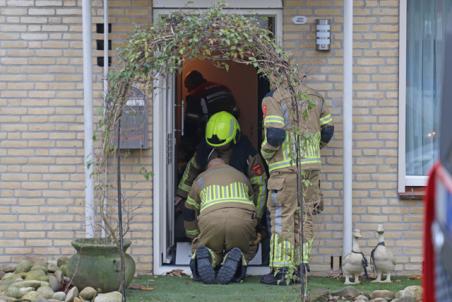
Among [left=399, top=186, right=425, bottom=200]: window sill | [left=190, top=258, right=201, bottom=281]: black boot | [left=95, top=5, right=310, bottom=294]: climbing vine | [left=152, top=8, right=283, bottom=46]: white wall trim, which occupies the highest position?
[left=152, top=8, right=283, bottom=46]: white wall trim

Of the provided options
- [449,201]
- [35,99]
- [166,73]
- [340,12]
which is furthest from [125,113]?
[449,201]

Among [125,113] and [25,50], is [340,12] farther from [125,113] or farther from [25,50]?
[25,50]

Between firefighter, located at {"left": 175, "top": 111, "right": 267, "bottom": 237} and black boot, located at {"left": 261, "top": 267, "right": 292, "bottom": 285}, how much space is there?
61 centimetres

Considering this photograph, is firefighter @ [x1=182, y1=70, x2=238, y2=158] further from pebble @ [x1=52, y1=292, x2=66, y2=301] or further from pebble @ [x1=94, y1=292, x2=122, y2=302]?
pebble @ [x1=52, y1=292, x2=66, y2=301]

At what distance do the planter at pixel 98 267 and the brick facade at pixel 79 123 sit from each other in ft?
3.07

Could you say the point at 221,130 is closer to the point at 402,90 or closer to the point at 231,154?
the point at 231,154

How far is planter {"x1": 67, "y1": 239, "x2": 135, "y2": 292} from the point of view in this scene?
22.6ft

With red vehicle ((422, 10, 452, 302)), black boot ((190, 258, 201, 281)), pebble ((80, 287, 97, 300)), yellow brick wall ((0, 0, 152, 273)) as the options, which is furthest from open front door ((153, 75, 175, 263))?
red vehicle ((422, 10, 452, 302))

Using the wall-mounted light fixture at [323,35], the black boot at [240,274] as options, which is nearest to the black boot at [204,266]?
the black boot at [240,274]

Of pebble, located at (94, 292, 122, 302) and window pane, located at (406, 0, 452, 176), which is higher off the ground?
window pane, located at (406, 0, 452, 176)

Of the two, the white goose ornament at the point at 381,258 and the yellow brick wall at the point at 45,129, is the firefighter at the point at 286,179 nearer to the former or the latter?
the white goose ornament at the point at 381,258

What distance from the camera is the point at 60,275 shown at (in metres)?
7.19

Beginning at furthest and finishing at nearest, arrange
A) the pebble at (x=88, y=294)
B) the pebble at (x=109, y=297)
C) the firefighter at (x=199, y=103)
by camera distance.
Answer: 1. the firefighter at (x=199, y=103)
2. the pebble at (x=88, y=294)
3. the pebble at (x=109, y=297)

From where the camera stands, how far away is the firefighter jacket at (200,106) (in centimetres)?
902
